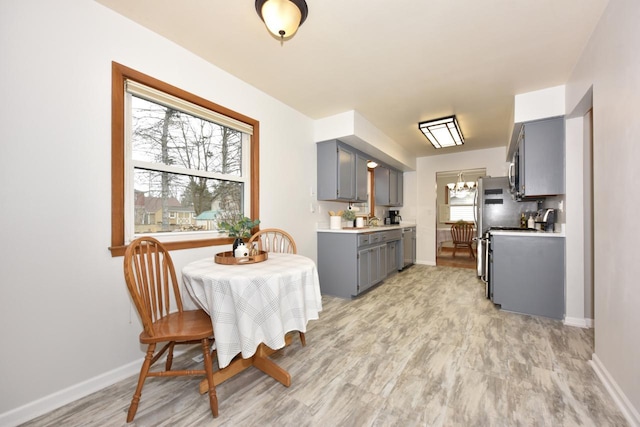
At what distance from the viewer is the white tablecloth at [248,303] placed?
1442 mm

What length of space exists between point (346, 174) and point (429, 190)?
2.92m

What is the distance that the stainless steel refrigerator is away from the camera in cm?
388

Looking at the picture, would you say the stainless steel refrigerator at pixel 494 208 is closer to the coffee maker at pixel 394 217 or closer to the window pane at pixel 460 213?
the coffee maker at pixel 394 217

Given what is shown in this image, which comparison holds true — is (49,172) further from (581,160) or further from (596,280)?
(581,160)

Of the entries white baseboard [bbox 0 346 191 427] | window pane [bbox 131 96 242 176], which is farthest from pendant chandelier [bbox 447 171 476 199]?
white baseboard [bbox 0 346 191 427]

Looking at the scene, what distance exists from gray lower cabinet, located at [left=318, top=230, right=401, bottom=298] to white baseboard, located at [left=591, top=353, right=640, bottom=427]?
2202mm

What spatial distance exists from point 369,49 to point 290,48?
662mm

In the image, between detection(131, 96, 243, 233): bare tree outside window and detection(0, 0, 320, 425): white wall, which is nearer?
detection(0, 0, 320, 425): white wall

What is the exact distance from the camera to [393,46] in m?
2.20

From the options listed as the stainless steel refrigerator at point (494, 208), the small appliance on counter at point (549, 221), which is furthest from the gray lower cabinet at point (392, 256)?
the small appliance on counter at point (549, 221)

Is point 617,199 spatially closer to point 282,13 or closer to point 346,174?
point 282,13

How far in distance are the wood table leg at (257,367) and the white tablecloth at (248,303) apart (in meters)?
0.35

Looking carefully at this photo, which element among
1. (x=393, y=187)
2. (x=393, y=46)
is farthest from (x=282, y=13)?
(x=393, y=187)

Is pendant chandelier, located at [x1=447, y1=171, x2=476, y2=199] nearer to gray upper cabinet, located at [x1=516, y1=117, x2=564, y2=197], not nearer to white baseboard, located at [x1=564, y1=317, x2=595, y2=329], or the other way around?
gray upper cabinet, located at [x1=516, y1=117, x2=564, y2=197]
